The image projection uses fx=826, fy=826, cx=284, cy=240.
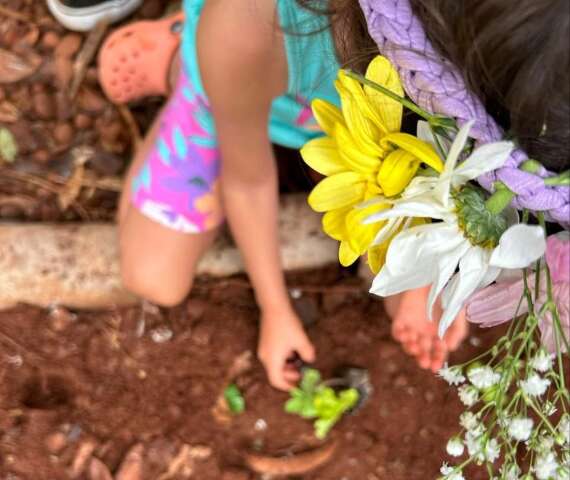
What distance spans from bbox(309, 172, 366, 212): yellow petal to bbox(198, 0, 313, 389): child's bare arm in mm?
414

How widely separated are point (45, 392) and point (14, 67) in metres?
0.67

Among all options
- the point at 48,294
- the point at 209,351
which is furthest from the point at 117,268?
the point at 209,351

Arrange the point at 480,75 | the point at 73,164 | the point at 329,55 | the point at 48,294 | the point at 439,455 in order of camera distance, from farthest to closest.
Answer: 1. the point at 73,164
2. the point at 48,294
3. the point at 439,455
4. the point at 329,55
5. the point at 480,75

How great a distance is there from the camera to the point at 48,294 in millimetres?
1591

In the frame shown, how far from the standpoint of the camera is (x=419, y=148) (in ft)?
2.00

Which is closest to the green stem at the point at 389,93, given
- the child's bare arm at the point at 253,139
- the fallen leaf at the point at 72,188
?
the child's bare arm at the point at 253,139

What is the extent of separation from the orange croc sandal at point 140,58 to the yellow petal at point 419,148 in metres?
1.09

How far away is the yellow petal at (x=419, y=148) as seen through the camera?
1.97 ft

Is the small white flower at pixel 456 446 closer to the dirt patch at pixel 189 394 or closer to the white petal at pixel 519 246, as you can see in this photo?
the white petal at pixel 519 246

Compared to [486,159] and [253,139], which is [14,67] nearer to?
[253,139]

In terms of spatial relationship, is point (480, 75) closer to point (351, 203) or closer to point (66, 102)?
point (351, 203)

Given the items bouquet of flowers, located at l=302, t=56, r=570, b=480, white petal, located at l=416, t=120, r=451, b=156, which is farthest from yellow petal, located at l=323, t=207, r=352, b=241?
white petal, located at l=416, t=120, r=451, b=156

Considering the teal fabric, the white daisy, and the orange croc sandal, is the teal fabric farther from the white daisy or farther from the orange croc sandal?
the white daisy

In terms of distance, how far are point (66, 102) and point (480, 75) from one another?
1.26 meters
